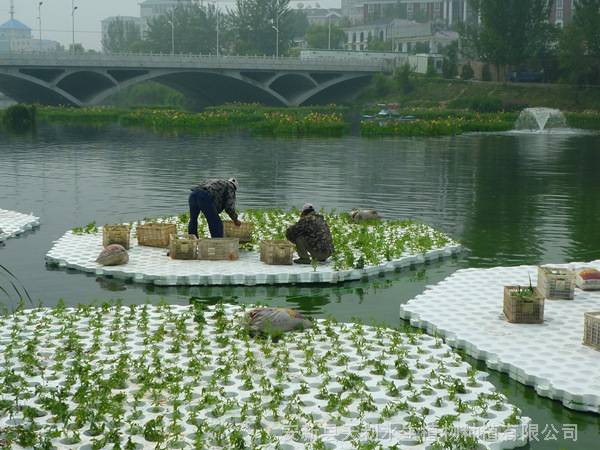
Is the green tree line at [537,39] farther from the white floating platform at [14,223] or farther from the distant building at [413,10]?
the distant building at [413,10]

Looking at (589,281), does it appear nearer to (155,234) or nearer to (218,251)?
(218,251)

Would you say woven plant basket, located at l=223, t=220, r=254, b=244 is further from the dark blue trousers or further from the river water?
the river water

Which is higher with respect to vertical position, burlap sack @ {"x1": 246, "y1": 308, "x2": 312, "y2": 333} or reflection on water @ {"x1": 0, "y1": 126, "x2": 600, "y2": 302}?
reflection on water @ {"x1": 0, "y1": 126, "x2": 600, "y2": 302}

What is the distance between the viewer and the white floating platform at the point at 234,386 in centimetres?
834

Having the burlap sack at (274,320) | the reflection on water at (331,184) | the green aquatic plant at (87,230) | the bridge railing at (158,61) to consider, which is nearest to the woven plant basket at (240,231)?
the reflection on water at (331,184)

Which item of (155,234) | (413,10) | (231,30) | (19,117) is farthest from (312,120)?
(413,10)

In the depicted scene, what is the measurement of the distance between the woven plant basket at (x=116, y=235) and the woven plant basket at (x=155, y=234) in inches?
17.5

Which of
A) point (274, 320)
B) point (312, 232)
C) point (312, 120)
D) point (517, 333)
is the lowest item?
point (517, 333)

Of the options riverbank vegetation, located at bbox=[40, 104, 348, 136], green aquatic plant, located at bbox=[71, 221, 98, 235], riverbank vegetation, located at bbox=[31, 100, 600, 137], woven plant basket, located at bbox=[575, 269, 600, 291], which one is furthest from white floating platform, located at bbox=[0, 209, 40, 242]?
riverbank vegetation, located at bbox=[40, 104, 348, 136]

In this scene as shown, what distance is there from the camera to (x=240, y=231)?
1627 cm

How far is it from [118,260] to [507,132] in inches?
1645

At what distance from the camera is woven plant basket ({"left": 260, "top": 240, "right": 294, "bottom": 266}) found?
49.2 ft

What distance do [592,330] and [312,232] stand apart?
5315 millimetres

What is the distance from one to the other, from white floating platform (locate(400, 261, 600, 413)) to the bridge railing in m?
55.2
